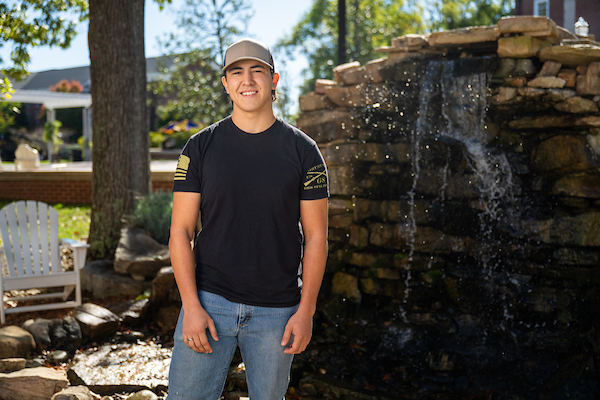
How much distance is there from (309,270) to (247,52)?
0.82 meters

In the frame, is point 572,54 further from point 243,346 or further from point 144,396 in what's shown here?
point 144,396

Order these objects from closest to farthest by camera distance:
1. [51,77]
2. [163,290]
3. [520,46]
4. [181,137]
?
[520,46] → [163,290] → [181,137] → [51,77]

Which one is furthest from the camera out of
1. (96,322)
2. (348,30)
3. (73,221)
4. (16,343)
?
(348,30)

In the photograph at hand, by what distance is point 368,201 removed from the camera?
18.8 ft

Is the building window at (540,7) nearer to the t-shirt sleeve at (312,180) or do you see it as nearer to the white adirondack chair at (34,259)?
the white adirondack chair at (34,259)

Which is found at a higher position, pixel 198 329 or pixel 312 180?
pixel 312 180

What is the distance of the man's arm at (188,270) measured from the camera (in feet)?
6.02

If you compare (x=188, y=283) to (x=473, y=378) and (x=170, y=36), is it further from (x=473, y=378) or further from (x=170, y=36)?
(x=170, y=36)

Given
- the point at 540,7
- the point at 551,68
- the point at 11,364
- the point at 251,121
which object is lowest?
the point at 11,364

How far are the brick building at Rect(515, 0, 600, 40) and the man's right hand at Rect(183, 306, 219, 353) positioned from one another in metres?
8.41

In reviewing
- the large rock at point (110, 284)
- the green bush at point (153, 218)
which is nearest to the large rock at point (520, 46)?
the green bush at point (153, 218)

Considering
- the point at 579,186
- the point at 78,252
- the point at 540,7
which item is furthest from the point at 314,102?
the point at 540,7

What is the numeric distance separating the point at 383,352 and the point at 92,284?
3392 millimetres

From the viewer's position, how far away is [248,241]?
1.91 metres
